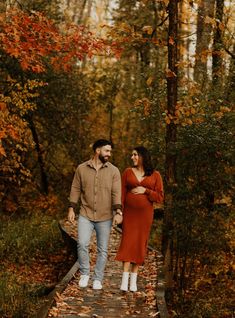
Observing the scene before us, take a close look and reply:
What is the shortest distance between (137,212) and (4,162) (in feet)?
33.1

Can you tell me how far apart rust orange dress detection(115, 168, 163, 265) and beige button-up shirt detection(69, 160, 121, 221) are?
0.20m

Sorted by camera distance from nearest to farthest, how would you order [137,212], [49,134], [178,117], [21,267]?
[137,212], [178,117], [21,267], [49,134]

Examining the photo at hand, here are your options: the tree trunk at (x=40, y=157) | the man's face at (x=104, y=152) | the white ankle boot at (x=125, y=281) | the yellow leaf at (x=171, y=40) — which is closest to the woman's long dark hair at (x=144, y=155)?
the man's face at (x=104, y=152)

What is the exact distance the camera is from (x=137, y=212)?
8.49 m

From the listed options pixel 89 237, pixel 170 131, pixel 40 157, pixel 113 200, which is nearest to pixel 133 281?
pixel 89 237

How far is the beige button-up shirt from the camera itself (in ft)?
27.4

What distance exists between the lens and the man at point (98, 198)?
836cm

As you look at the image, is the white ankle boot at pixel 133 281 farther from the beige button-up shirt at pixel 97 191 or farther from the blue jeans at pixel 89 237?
the beige button-up shirt at pixel 97 191

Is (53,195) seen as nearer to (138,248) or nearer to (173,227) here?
(173,227)

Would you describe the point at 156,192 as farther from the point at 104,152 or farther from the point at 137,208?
the point at 104,152

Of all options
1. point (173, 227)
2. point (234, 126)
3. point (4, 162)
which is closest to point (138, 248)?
point (173, 227)

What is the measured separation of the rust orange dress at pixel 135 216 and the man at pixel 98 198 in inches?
7.8

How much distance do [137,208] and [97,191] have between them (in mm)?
679

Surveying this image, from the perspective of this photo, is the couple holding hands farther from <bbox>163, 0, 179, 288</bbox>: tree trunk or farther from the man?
<bbox>163, 0, 179, 288</bbox>: tree trunk
